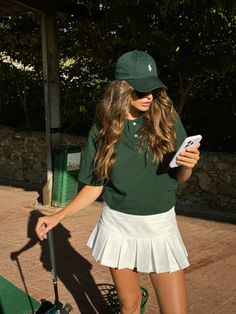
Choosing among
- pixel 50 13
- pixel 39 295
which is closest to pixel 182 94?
A: pixel 50 13

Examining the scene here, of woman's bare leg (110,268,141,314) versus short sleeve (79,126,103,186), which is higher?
short sleeve (79,126,103,186)

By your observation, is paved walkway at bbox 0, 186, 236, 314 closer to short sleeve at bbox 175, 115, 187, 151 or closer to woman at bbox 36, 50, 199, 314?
woman at bbox 36, 50, 199, 314

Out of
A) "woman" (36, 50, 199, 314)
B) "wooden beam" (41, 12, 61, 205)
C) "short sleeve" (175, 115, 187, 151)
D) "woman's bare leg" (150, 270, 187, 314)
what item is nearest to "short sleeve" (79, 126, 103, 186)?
"woman" (36, 50, 199, 314)

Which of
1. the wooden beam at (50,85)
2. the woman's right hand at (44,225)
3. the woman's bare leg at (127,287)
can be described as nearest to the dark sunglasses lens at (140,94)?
the woman's right hand at (44,225)

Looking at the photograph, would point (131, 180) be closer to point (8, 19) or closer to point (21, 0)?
point (21, 0)

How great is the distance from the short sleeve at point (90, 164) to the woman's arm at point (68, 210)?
45 mm

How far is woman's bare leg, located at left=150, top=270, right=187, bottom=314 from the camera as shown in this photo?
2.62 metres

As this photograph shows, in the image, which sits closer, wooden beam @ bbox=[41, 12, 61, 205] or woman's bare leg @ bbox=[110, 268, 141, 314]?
woman's bare leg @ bbox=[110, 268, 141, 314]

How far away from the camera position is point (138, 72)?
8.41 ft

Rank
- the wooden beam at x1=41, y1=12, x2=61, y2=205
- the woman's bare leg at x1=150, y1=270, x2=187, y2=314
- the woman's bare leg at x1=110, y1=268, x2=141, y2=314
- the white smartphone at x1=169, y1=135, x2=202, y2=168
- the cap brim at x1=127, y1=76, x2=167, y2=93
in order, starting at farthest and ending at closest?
the wooden beam at x1=41, y1=12, x2=61, y2=205
the woman's bare leg at x1=110, y1=268, x2=141, y2=314
the woman's bare leg at x1=150, y1=270, x2=187, y2=314
the cap brim at x1=127, y1=76, x2=167, y2=93
the white smartphone at x1=169, y1=135, x2=202, y2=168

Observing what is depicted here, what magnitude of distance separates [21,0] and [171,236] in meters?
5.23

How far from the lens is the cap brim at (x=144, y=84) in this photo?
251 centimetres

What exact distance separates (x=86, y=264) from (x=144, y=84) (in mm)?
3053

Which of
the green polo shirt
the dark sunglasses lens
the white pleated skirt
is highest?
the dark sunglasses lens
